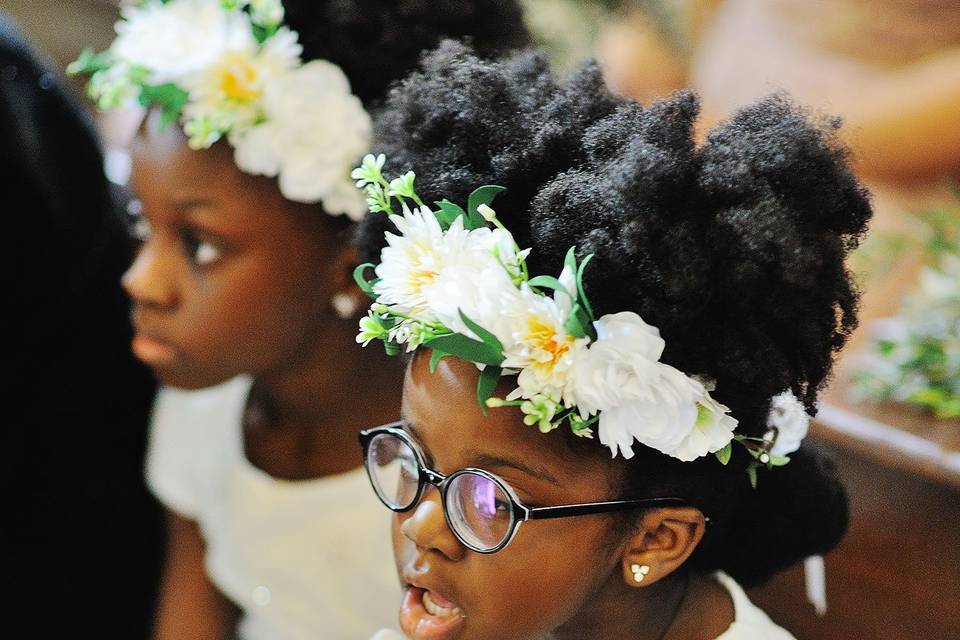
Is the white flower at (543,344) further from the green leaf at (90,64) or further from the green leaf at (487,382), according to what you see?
the green leaf at (90,64)

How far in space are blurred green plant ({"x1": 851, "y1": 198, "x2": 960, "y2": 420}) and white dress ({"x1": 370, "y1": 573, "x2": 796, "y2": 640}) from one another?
0.42 metres

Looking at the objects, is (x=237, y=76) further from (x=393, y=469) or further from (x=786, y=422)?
(x=786, y=422)

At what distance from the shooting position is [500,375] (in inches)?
31.7

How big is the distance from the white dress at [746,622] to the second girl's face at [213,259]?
24.7 inches

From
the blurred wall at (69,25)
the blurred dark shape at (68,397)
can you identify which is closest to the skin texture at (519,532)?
the blurred dark shape at (68,397)

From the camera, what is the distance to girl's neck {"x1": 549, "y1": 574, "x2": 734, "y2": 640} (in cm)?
94

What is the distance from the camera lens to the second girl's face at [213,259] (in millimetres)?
1212

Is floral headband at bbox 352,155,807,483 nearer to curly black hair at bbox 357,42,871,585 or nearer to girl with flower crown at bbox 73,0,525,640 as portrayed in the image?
curly black hair at bbox 357,42,871,585

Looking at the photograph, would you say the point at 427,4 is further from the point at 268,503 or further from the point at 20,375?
the point at 20,375

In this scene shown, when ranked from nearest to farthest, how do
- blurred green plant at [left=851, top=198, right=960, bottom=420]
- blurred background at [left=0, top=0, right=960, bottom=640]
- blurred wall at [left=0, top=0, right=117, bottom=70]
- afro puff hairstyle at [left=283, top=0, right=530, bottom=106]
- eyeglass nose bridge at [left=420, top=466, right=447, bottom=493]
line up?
eyeglass nose bridge at [left=420, top=466, right=447, bottom=493]
blurred background at [left=0, top=0, right=960, bottom=640]
afro puff hairstyle at [left=283, top=0, right=530, bottom=106]
blurred green plant at [left=851, top=198, right=960, bottom=420]
blurred wall at [left=0, top=0, right=117, bottom=70]

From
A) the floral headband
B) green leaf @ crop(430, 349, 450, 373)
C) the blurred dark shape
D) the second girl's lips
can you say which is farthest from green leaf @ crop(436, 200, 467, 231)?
the blurred dark shape

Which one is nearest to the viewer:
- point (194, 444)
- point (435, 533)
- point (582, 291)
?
point (582, 291)

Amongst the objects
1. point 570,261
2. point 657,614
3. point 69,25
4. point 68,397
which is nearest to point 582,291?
point 570,261

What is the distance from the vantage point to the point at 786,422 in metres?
0.91
